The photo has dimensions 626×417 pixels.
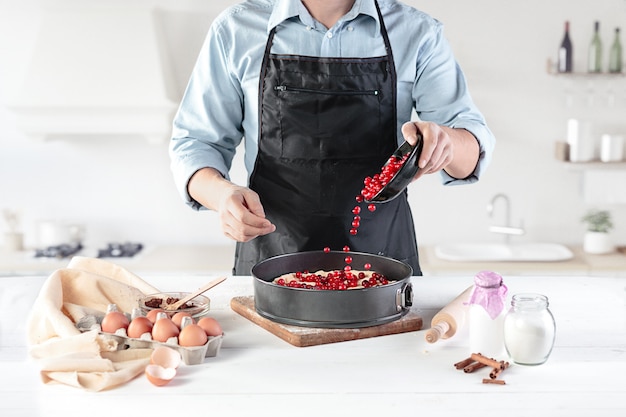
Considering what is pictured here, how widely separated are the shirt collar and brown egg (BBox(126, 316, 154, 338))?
106 cm

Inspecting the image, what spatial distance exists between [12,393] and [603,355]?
3.78 ft

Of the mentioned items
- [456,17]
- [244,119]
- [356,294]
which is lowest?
[356,294]

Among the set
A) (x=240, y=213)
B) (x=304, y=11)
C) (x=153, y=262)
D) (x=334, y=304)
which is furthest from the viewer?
(x=153, y=262)

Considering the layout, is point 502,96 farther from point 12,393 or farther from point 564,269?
point 12,393

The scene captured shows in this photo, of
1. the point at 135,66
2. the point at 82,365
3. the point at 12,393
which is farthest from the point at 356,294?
the point at 135,66

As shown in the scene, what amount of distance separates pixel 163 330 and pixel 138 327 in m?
0.06

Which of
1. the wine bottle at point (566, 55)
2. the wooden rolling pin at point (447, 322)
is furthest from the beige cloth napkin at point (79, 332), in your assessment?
the wine bottle at point (566, 55)

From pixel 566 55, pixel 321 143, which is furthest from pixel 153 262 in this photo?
pixel 566 55

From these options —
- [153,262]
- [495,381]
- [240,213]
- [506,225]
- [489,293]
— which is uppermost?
[240,213]

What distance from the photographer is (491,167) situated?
4.57 m

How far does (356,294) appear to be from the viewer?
1722 millimetres

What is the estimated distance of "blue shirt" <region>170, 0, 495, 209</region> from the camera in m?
2.37

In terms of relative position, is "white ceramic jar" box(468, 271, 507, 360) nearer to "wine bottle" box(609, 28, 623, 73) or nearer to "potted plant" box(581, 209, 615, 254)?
"potted plant" box(581, 209, 615, 254)

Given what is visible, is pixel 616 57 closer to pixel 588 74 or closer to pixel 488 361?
pixel 588 74
